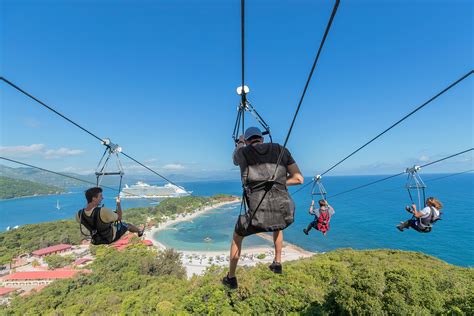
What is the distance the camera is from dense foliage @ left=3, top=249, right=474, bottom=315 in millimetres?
10773

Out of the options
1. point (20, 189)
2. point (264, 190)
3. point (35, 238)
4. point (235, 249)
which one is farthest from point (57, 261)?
point (20, 189)

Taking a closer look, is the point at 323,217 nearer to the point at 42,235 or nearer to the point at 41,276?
the point at 41,276

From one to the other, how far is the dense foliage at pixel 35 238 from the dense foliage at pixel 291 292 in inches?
1000

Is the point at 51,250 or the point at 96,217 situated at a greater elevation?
the point at 96,217

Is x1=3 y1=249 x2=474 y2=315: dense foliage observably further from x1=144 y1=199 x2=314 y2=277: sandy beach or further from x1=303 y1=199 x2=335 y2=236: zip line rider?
x1=144 y1=199 x2=314 y2=277: sandy beach

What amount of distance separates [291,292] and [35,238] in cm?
5771

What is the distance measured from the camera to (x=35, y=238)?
48.2m

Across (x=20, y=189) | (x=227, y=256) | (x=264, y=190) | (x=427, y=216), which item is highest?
(x=264, y=190)

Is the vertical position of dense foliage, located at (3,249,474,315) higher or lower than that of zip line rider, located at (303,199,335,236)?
lower

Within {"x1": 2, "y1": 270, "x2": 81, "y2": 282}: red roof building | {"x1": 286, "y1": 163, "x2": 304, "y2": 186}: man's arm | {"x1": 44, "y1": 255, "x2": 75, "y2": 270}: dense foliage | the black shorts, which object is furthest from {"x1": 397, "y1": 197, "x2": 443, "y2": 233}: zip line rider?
{"x1": 44, "y1": 255, "x2": 75, "y2": 270}: dense foliage

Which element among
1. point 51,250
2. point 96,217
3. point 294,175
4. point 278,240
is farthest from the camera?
point 51,250

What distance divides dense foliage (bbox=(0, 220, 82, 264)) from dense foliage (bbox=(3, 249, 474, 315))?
83.3 feet

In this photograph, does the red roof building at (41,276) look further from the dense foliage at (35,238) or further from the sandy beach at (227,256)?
the sandy beach at (227,256)

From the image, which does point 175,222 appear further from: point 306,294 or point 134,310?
point 306,294
